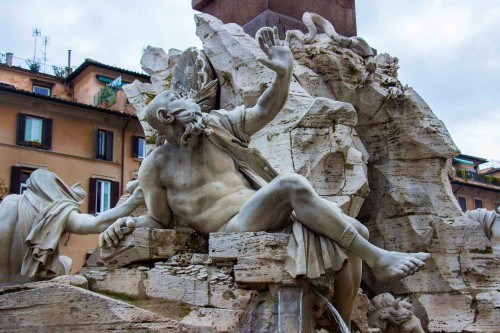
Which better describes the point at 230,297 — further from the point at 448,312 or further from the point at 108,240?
the point at 448,312

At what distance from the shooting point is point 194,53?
289 inches

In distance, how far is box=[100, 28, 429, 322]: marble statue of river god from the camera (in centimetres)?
473

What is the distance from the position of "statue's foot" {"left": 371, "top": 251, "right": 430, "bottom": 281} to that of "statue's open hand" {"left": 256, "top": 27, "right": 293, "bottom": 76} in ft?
5.05

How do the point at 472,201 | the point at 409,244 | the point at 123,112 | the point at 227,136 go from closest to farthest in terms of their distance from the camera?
the point at 227,136
the point at 409,244
the point at 123,112
the point at 472,201

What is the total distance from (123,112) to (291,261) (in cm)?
1991

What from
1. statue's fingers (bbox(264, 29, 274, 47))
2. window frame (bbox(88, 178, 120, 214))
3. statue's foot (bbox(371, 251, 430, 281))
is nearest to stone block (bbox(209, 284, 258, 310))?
statue's foot (bbox(371, 251, 430, 281))

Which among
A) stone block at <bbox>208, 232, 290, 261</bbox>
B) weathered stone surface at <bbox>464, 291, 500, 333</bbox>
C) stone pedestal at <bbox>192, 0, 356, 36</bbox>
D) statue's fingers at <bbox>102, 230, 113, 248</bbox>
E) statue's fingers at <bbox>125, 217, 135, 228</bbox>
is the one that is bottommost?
weathered stone surface at <bbox>464, 291, 500, 333</bbox>

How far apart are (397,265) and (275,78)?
1647 mm

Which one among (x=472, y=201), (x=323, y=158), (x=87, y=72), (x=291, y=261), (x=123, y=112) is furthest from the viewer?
(x=472, y=201)

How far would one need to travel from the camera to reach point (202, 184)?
5.20 m

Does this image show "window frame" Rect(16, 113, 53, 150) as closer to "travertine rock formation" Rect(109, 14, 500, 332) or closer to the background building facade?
the background building facade

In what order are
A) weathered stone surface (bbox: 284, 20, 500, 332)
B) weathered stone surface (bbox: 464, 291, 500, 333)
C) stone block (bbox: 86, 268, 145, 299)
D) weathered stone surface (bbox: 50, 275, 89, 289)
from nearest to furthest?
1. weathered stone surface (bbox: 50, 275, 89, 289)
2. stone block (bbox: 86, 268, 145, 299)
3. weathered stone surface (bbox: 464, 291, 500, 333)
4. weathered stone surface (bbox: 284, 20, 500, 332)

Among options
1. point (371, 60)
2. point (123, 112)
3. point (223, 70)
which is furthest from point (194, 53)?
point (123, 112)

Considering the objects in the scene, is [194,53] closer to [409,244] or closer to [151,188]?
[151,188]
